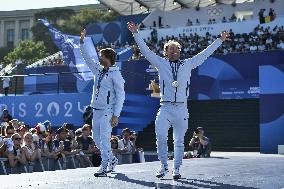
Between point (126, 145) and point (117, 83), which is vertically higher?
point (117, 83)

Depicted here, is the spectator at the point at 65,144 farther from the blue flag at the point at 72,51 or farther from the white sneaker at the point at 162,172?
the blue flag at the point at 72,51

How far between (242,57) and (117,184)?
19810mm

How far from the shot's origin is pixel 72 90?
2688cm

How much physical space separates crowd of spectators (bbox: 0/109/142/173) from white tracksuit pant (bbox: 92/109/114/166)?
13.6 ft

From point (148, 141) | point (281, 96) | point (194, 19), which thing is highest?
point (194, 19)

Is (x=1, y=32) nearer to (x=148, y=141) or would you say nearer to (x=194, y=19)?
(x=194, y=19)

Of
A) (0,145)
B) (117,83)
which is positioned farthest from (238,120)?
(117,83)

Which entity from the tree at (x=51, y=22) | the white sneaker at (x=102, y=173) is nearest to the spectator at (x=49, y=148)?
the white sneaker at (x=102, y=173)

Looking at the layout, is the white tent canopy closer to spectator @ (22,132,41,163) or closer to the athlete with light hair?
spectator @ (22,132,41,163)

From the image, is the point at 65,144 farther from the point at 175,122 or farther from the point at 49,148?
the point at 175,122

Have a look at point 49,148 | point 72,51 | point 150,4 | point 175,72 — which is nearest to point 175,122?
point 175,72

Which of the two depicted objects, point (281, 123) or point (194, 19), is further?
point (194, 19)

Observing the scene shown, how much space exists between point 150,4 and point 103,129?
42363 millimetres

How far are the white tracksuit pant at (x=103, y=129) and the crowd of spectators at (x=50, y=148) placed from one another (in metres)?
4.13
